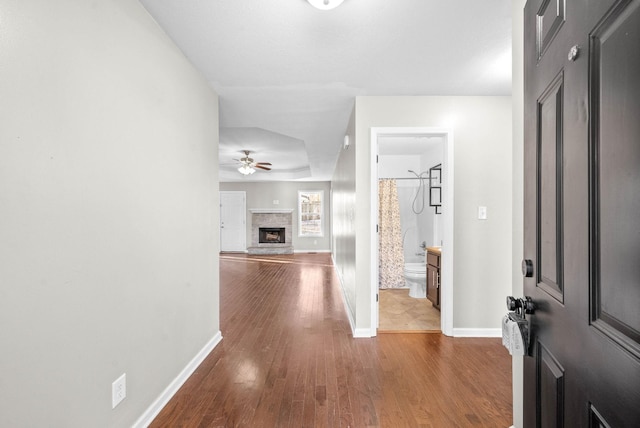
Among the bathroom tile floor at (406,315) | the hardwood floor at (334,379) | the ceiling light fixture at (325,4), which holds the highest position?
the ceiling light fixture at (325,4)

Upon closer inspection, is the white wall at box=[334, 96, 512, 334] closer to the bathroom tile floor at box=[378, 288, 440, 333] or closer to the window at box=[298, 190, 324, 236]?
the bathroom tile floor at box=[378, 288, 440, 333]

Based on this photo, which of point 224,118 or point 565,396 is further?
point 224,118

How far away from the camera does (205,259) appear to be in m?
2.70

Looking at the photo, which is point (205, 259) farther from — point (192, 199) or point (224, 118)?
point (224, 118)

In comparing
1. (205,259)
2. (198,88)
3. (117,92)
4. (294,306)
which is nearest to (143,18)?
(117,92)

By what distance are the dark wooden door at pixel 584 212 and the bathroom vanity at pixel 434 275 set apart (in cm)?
269

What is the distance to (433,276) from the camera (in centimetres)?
376

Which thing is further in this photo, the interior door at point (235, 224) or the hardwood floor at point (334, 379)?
the interior door at point (235, 224)

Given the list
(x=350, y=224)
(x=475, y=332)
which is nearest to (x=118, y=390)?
(x=350, y=224)

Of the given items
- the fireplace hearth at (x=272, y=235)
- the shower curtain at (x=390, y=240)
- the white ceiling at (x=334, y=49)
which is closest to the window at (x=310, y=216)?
the fireplace hearth at (x=272, y=235)

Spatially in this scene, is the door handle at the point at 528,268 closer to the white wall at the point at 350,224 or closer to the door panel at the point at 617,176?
the door panel at the point at 617,176

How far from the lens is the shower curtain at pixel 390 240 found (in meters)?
4.96

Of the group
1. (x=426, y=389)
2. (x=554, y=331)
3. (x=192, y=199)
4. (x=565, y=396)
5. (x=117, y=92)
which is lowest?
(x=426, y=389)

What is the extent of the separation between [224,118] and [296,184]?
20.0 feet
